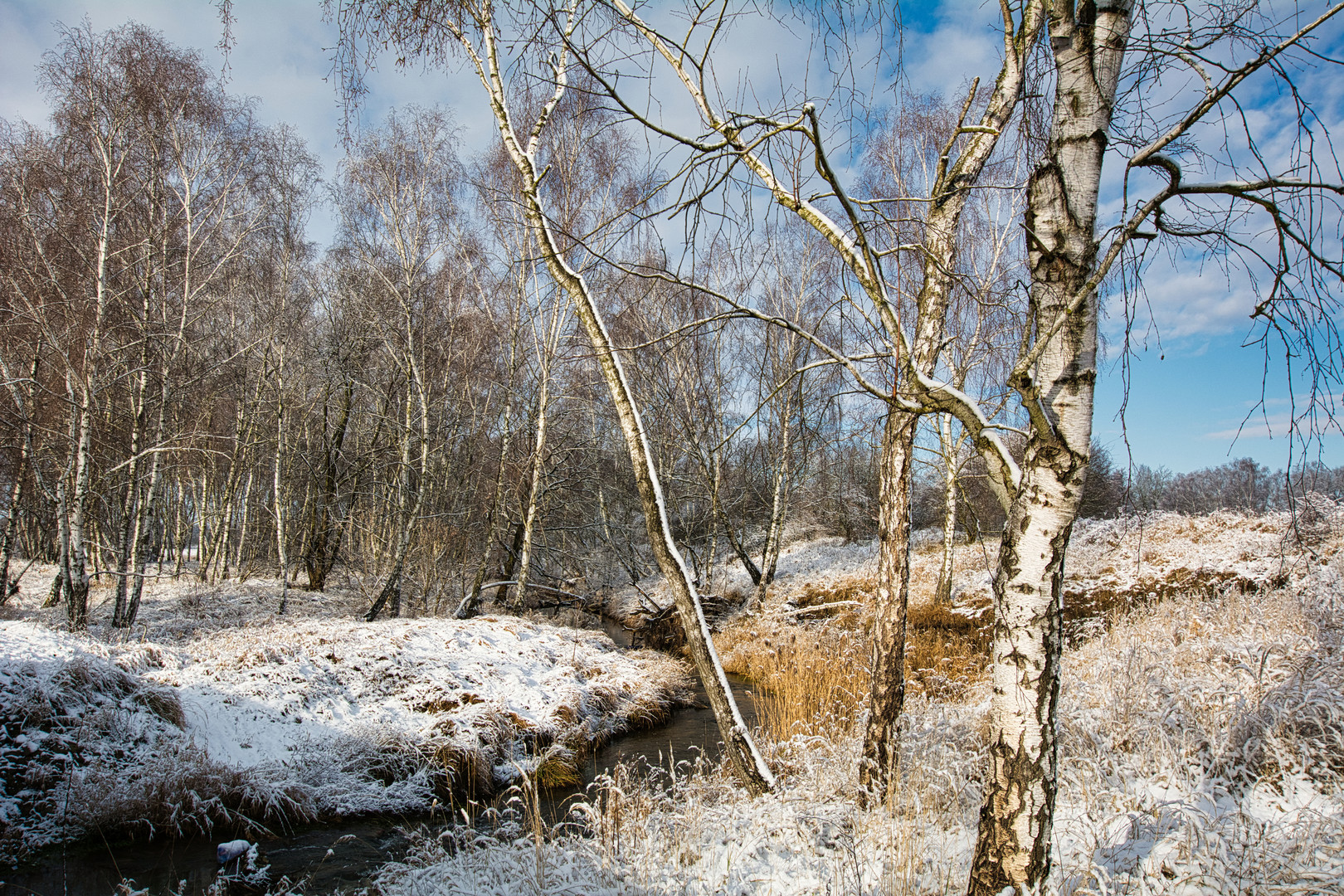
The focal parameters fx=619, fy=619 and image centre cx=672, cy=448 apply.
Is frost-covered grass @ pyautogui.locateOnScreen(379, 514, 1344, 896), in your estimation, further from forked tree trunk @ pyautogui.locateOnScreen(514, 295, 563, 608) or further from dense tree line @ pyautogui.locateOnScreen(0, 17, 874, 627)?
forked tree trunk @ pyautogui.locateOnScreen(514, 295, 563, 608)

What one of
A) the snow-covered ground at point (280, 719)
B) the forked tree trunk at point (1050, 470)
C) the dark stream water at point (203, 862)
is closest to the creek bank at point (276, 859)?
the dark stream water at point (203, 862)

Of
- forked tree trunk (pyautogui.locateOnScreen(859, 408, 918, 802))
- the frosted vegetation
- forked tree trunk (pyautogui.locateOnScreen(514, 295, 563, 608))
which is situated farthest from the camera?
forked tree trunk (pyautogui.locateOnScreen(514, 295, 563, 608))

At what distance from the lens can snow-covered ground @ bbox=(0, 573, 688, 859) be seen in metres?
4.76

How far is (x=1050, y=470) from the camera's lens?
1854mm

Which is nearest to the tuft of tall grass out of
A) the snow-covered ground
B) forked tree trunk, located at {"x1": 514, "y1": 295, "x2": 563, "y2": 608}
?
the snow-covered ground

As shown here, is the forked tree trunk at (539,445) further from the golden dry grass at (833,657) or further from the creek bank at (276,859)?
the creek bank at (276,859)

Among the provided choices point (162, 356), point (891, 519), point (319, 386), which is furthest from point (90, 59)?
point (891, 519)

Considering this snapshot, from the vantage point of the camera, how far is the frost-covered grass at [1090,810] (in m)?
2.51

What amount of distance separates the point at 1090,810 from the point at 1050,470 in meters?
2.31

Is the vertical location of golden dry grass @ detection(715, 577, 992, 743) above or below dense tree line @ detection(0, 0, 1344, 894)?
below

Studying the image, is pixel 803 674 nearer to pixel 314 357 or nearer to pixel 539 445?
pixel 539 445

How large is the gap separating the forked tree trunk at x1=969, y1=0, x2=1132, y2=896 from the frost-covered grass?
68cm

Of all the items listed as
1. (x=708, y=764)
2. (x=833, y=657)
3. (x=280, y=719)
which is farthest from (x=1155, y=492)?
(x=280, y=719)

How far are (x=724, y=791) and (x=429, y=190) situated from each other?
11.9m
